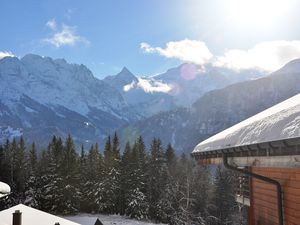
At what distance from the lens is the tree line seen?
49.9 metres

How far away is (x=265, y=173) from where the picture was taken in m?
7.35

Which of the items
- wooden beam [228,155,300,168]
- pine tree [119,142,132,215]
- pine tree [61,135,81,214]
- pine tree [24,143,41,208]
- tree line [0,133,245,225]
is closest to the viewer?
wooden beam [228,155,300,168]

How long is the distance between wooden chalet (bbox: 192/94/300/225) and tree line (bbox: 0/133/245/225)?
134 feet

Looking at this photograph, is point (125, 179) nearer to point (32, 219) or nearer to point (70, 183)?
point (70, 183)

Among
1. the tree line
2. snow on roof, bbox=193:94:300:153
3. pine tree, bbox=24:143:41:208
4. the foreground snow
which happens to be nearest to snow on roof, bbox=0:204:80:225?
snow on roof, bbox=193:94:300:153

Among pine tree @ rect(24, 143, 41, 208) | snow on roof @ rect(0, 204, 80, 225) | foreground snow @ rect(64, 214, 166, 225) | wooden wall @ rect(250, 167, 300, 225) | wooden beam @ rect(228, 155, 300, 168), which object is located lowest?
foreground snow @ rect(64, 214, 166, 225)

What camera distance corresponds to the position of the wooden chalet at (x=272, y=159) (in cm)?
480

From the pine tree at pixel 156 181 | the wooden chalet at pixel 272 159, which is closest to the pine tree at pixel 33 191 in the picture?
the pine tree at pixel 156 181

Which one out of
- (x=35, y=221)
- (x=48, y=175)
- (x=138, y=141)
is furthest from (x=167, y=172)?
(x=35, y=221)

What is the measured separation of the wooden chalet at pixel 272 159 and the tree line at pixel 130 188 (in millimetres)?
40945

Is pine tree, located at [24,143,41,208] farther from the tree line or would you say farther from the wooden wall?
the wooden wall

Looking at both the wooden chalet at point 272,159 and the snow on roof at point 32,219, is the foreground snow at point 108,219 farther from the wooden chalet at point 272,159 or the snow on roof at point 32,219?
the wooden chalet at point 272,159

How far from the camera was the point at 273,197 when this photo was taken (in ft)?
23.7

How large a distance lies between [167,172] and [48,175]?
52.5ft
